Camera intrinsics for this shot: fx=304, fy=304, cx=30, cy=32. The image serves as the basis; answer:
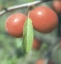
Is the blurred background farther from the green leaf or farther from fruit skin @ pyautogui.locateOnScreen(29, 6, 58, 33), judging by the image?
the green leaf

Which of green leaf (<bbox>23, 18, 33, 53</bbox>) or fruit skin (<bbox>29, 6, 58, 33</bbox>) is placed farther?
fruit skin (<bbox>29, 6, 58, 33</bbox>)

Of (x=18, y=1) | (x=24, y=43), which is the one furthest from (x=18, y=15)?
(x=18, y=1)

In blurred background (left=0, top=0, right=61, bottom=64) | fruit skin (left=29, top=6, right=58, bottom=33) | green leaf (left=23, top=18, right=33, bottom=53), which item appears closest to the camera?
green leaf (left=23, top=18, right=33, bottom=53)

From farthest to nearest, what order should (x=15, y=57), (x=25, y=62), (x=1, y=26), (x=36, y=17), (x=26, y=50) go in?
(x=1, y=26), (x=25, y=62), (x=15, y=57), (x=36, y=17), (x=26, y=50)

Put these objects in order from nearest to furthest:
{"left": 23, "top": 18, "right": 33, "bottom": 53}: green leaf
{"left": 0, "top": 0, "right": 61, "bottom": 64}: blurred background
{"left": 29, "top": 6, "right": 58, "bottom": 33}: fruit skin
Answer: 1. {"left": 23, "top": 18, "right": 33, "bottom": 53}: green leaf
2. {"left": 29, "top": 6, "right": 58, "bottom": 33}: fruit skin
3. {"left": 0, "top": 0, "right": 61, "bottom": 64}: blurred background

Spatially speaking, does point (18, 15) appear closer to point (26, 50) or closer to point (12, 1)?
point (26, 50)

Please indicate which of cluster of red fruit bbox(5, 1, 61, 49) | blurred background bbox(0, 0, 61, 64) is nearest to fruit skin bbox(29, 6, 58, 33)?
cluster of red fruit bbox(5, 1, 61, 49)

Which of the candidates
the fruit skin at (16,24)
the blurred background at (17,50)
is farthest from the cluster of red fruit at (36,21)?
the blurred background at (17,50)
